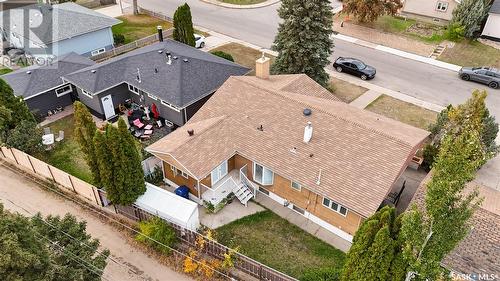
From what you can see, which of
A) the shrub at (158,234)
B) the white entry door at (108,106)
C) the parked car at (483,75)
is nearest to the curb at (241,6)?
the parked car at (483,75)

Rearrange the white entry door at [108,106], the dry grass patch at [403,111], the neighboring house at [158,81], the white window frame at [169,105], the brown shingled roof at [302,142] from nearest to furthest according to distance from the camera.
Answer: the brown shingled roof at [302,142] → the white window frame at [169,105] → the neighboring house at [158,81] → the white entry door at [108,106] → the dry grass patch at [403,111]

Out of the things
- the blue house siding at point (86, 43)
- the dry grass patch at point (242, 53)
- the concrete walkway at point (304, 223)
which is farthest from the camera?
the dry grass patch at point (242, 53)

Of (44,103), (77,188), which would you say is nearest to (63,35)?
(44,103)

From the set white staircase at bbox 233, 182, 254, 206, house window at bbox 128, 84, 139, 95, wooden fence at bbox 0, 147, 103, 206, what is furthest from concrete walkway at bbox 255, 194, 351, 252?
house window at bbox 128, 84, 139, 95

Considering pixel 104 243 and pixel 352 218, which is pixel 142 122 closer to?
pixel 104 243

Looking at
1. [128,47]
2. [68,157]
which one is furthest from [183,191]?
[128,47]

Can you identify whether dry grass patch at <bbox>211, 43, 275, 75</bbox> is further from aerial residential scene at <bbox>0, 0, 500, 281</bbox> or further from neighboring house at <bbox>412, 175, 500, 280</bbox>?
neighboring house at <bbox>412, 175, 500, 280</bbox>

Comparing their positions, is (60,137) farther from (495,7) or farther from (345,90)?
(495,7)

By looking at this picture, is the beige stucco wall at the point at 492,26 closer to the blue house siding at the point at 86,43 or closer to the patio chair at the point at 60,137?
the blue house siding at the point at 86,43
